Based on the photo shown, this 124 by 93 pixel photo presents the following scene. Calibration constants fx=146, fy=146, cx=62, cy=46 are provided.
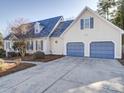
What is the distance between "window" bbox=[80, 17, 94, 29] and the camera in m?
19.4

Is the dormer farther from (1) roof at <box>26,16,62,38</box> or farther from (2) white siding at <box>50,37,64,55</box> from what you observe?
(2) white siding at <box>50,37,64,55</box>

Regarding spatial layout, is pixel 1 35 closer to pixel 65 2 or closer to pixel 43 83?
pixel 65 2

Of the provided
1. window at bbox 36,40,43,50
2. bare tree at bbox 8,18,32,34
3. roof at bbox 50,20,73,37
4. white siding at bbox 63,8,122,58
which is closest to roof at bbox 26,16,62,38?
roof at bbox 50,20,73,37

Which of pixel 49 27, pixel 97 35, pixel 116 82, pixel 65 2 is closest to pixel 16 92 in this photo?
pixel 116 82

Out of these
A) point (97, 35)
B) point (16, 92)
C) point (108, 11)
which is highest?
point (108, 11)

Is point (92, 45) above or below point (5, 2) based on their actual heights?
below

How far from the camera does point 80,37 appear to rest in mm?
20578

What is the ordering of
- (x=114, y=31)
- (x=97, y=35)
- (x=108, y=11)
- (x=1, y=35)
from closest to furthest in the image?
(x=114, y=31)
(x=97, y=35)
(x=108, y=11)
(x=1, y=35)

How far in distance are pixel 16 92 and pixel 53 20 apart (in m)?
20.8

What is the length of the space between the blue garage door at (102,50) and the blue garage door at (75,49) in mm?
1552

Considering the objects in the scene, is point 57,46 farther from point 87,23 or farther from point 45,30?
point 87,23

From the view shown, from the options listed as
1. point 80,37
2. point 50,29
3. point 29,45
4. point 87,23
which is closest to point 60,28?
point 50,29

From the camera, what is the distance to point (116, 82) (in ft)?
27.5

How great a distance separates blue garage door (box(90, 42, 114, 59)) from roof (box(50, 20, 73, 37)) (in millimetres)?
6227
